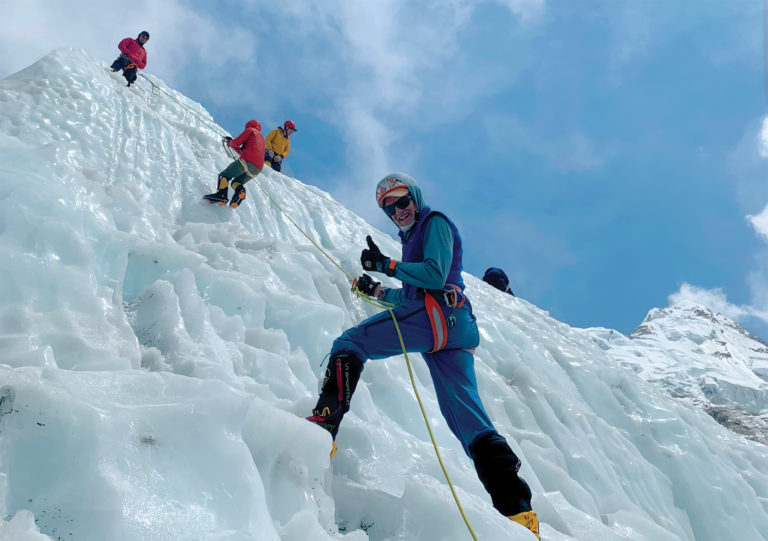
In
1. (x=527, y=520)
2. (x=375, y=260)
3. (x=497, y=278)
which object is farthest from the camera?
(x=497, y=278)

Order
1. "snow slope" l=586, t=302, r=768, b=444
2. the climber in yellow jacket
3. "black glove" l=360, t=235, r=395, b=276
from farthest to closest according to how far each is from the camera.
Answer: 1. "snow slope" l=586, t=302, r=768, b=444
2. the climber in yellow jacket
3. "black glove" l=360, t=235, r=395, b=276

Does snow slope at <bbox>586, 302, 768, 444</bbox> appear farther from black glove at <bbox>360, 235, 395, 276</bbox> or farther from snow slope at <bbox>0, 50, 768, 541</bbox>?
black glove at <bbox>360, 235, 395, 276</bbox>

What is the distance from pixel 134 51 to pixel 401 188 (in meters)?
10.2

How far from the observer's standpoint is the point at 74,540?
70.1 inches

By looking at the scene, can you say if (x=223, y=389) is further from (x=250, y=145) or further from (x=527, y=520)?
(x=250, y=145)

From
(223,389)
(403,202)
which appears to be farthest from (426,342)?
(223,389)

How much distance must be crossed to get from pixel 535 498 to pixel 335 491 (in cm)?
193

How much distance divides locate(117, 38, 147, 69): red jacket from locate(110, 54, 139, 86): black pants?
0.18 meters

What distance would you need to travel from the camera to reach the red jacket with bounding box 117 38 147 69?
11.0 metres

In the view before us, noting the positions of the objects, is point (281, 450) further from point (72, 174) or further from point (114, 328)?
point (72, 174)

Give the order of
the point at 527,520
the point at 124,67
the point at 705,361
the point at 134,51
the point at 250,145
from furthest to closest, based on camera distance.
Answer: the point at 705,361
the point at 134,51
the point at 124,67
the point at 250,145
the point at 527,520

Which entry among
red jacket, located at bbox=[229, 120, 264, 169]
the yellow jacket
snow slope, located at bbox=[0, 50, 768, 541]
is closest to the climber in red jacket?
snow slope, located at bbox=[0, 50, 768, 541]

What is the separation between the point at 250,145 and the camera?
7805 mm

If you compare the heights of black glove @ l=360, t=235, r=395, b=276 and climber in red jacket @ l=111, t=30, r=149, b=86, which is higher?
climber in red jacket @ l=111, t=30, r=149, b=86
